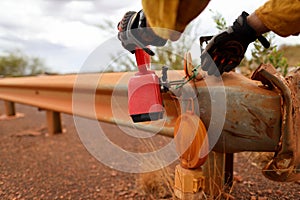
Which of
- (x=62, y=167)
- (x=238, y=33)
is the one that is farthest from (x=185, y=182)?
(x=62, y=167)

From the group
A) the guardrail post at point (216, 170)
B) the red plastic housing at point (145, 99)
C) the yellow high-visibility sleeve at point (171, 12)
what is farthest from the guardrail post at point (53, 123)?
the yellow high-visibility sleeve at point (171, 12)

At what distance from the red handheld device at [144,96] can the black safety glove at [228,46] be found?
0.18 metres

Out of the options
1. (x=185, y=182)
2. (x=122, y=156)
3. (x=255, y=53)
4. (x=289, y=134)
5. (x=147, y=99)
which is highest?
(x=255, y=53)

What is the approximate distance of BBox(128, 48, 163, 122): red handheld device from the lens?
2.86 ft

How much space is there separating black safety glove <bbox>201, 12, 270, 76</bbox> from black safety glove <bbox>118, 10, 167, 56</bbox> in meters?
0.19

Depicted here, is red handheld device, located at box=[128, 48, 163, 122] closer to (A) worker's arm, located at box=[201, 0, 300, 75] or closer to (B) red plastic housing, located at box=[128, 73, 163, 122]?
(B) red plastic housing, located at box=[128, 73, 163, 122]

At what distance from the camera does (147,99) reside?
0.87m

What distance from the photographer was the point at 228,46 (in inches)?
34.9

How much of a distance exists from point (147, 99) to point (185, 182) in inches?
11.7

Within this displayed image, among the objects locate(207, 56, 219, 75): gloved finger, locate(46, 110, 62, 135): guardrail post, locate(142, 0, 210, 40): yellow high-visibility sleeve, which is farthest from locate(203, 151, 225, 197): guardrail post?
locate(46, 110, 62, 135): guardrail post

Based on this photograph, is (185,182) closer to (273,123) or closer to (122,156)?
(273,123)

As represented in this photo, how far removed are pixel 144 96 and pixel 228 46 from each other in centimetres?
31

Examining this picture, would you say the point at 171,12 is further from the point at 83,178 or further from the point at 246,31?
the point at 83,178

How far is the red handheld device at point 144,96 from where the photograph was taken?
87cm
